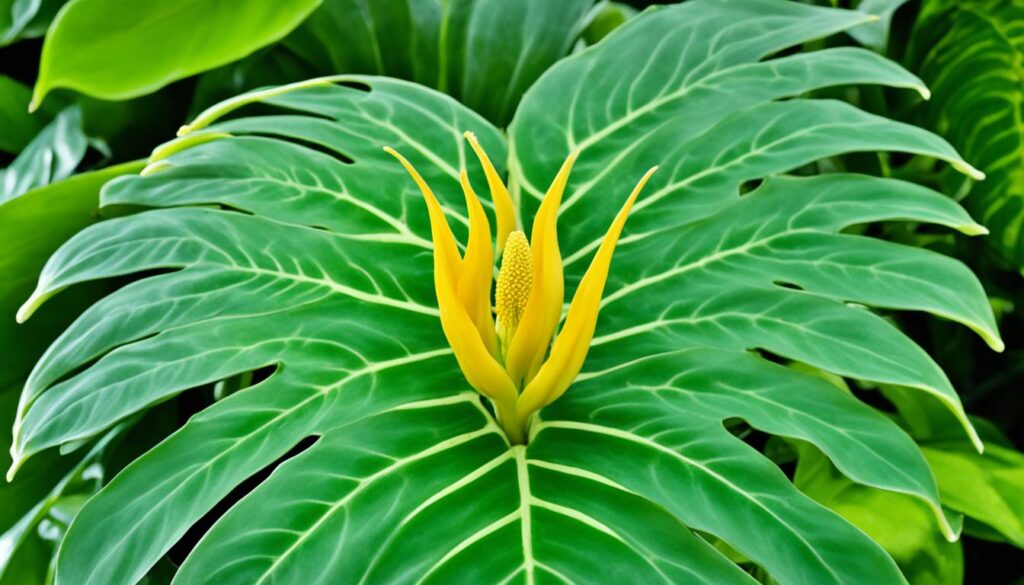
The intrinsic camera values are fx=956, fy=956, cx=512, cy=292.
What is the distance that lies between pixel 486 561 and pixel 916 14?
40.1 inches

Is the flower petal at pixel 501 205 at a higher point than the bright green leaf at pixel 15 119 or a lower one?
higher

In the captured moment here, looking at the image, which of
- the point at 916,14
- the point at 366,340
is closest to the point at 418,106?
the point at 366,340

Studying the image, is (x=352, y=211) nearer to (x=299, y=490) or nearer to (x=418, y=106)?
(x=418, y=106)

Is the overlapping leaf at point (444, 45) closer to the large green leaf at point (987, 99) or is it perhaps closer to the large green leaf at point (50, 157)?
the large green leaf at point (50, 157)

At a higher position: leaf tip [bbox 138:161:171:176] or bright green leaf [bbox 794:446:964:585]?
→ leaf tip [bbox 138:161:171:176]

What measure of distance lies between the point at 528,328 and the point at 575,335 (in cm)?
4

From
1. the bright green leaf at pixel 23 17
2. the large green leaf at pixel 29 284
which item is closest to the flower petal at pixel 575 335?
the large green leaf at pixel 29 284

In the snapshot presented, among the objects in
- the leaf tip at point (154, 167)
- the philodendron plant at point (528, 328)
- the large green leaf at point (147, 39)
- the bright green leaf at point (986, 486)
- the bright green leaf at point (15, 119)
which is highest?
the large green leaf at point (147, 39)

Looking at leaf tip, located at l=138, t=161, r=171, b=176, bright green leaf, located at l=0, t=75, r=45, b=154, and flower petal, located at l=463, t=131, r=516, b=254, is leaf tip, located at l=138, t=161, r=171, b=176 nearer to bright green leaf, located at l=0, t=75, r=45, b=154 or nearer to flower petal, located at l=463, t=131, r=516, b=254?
flower petal, located at l=463, t=131, r=516, b=254

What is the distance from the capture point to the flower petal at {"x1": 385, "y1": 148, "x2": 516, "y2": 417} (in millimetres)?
567

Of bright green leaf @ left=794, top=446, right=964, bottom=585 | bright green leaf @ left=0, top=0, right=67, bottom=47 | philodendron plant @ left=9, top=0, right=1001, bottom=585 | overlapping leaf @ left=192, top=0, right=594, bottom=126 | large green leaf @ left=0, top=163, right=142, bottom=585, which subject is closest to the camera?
philodendron plant @ left=9, top=0, right=1001, bottom=585

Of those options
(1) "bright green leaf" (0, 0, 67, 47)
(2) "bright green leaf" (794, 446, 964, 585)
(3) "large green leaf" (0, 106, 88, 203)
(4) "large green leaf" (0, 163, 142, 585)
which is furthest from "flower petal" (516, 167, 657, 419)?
(1) "bright green leaf" (0, 0, 67, 47)

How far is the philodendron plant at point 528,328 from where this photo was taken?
1.79ft

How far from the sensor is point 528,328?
61 cm
